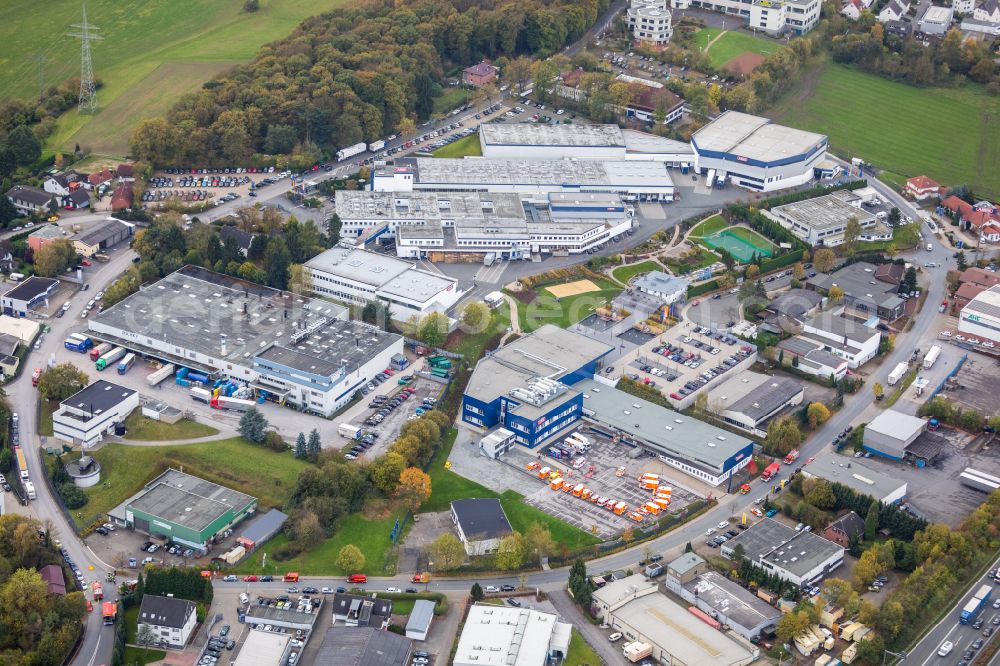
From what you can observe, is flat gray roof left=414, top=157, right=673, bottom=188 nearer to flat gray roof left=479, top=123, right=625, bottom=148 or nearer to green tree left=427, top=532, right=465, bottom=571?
flat gray roof left=479, top=123, right=625, bottom=148

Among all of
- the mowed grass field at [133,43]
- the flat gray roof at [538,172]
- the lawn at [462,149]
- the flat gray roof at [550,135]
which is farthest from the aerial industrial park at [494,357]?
the lawn at [462,149]

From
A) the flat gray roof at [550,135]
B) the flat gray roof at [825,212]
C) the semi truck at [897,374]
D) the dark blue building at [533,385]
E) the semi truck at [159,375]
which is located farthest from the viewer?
the flat gray roof at [550,135]

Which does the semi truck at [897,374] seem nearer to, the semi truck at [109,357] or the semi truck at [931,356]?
the semi truck at [931,356]

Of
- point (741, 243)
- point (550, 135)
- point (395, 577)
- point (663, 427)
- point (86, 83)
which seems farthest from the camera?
point (86, 83)

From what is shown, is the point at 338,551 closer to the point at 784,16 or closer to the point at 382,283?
the point at 382,283

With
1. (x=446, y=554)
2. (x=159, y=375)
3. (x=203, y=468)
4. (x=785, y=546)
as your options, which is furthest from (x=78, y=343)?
(x=785, y=546)

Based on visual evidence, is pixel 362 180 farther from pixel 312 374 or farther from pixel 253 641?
pixel 253 641
